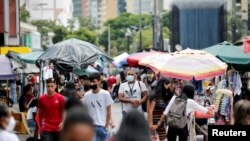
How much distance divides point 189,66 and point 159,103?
2.55 metres

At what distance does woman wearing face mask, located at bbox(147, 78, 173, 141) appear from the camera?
1423 cm

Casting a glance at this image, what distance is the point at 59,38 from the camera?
350 feet

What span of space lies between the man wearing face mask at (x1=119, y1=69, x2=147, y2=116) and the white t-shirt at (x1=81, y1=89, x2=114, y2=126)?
4.03 metres

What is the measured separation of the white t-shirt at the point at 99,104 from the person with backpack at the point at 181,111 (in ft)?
3.14

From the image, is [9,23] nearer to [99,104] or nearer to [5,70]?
[5,70]

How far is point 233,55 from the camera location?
A: 20.2 metres

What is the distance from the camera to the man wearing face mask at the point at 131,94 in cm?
1747

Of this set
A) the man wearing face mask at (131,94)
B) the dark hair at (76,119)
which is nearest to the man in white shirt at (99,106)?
the man wearing face mask at (131,94)

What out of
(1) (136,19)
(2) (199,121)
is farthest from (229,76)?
(1) (136,19)

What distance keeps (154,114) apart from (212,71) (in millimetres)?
2769

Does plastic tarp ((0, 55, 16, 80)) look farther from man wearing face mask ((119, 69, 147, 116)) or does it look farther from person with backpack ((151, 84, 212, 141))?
person with backpack ((151, 84, 212, 141))

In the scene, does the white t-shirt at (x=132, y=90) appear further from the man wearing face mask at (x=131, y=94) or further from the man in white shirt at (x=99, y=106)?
the man in white shirt at (x=99, y=106)

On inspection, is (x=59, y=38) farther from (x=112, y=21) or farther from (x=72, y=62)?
(x=72, y=62)

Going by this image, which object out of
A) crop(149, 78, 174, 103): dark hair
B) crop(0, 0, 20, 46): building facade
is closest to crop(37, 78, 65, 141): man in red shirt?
crop(149, 78, 174, 103): dark hair
